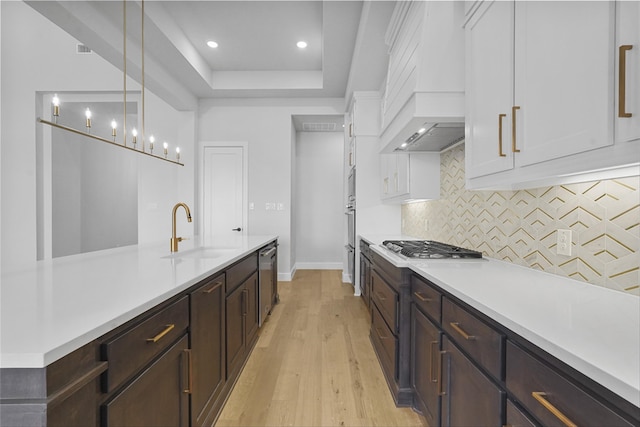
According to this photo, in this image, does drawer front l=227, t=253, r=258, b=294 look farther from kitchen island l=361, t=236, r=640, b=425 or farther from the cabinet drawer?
kitchen island l=361, t=236, r=640, b=425

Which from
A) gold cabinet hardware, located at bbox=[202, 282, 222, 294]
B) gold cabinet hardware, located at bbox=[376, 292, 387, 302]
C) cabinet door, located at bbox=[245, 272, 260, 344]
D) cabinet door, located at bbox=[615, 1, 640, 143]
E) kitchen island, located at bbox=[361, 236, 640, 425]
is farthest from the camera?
cabinet door, located at bbox=[245, 272, 260, 344]

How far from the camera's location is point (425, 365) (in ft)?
5.16

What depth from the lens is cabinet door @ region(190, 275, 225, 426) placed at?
137cm

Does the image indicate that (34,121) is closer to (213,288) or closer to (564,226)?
(213,288)

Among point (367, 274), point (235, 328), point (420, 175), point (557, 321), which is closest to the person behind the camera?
point (557, 321)

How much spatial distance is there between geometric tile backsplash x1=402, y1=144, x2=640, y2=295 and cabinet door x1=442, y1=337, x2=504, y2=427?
639 millimetres

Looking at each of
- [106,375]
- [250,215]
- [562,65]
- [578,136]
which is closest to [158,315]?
[106,375]

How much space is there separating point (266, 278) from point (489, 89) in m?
2.53

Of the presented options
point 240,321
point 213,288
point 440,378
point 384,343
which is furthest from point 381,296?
point 213,288

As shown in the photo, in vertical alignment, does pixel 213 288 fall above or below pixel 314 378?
above

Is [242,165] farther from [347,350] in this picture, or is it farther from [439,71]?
[439,71]

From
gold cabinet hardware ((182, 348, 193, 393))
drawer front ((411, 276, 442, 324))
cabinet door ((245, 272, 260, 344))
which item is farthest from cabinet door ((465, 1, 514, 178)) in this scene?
cabinet door ((245, 272, 260, 344))

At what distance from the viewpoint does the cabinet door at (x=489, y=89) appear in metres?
1.26

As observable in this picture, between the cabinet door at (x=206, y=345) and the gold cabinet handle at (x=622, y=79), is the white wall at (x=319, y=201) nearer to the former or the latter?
the cabinet door at (x=206, y=345)
